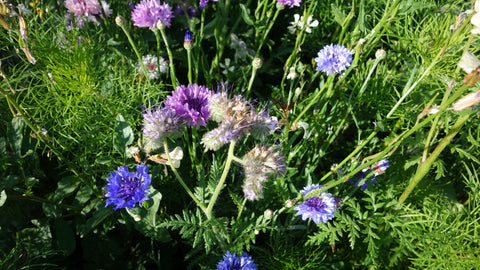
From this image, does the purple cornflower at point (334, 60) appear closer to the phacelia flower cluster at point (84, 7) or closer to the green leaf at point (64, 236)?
the phacelia flower cluster at point (84, 7)

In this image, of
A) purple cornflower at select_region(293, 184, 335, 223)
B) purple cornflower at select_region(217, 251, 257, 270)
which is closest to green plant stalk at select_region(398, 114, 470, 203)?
purple cornflower at select_region(293, 184, 335, 223)

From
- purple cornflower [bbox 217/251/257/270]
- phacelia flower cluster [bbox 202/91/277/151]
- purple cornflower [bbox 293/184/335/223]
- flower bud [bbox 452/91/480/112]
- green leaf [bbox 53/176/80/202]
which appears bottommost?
purple cornflower [bbox 217/251/257/270]

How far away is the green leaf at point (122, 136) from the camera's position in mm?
1064

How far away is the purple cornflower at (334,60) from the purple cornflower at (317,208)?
0.40m

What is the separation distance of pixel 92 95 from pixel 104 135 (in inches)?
5.8

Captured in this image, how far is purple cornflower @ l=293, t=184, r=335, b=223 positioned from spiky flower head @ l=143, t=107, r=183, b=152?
0.45 m

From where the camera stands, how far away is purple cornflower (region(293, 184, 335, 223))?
105 cm

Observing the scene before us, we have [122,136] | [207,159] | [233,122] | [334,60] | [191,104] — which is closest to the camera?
[233,122]

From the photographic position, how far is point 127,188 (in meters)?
0.97

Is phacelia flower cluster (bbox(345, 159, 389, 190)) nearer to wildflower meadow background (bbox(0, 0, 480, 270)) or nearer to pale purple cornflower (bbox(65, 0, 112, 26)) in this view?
wildflower meadow background (bbox(0, 0, 480, 270))

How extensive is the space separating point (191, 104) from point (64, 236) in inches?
28.0

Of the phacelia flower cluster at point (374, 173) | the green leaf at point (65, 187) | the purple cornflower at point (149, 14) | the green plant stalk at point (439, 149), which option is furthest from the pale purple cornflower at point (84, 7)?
the green plant stalk at point (439, 149)

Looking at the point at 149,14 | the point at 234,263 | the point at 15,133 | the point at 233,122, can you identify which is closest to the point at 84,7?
the point at 149,14

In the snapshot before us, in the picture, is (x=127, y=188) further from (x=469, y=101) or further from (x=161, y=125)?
(x=469, y=101)
